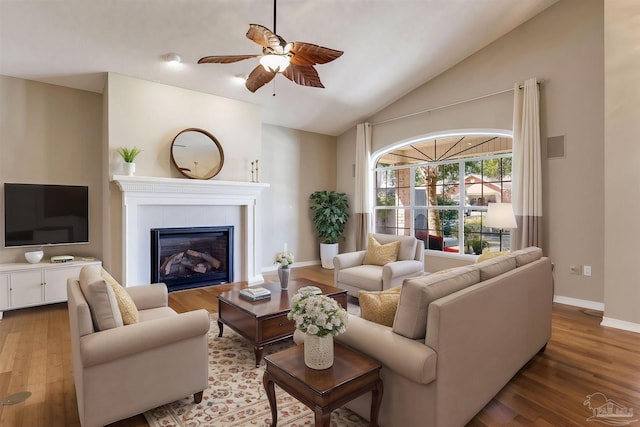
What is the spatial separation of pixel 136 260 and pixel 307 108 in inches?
146

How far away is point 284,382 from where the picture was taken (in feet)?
5.82

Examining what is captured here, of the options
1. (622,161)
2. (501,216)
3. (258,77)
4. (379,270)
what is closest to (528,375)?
(501,216)

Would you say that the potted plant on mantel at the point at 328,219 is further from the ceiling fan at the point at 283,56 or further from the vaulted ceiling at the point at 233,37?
the ceiling fan at the point at 283,56

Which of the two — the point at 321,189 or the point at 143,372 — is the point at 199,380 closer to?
the point at 143,372

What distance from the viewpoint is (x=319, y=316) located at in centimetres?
172

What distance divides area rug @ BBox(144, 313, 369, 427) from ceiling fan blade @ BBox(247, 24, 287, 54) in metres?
2.61

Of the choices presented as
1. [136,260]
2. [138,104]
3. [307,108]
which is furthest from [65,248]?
[307,108]

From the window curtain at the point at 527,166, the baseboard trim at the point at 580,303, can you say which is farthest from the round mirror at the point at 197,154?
the baseboard trim at the point at 580,303

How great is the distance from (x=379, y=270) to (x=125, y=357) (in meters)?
3.10

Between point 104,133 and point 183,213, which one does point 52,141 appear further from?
point 183,213

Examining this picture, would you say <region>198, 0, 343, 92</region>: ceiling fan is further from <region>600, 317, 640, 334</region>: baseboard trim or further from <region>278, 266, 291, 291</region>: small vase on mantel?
<region>600, 317, 640, 334</region>: baseboard trim

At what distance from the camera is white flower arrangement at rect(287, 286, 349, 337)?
172cm

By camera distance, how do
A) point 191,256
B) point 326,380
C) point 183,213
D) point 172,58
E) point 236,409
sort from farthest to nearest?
point 191,256 < point 183,213 < point 172,58 < point 236,409 < point 326,380

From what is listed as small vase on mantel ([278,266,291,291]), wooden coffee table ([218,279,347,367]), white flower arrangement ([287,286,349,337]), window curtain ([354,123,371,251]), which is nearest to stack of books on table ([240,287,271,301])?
wooden coffee table ([218,279,347,367])
